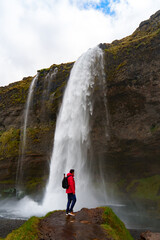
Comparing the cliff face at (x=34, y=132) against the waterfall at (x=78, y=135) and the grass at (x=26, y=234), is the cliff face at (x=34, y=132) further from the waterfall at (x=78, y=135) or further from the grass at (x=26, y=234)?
the grass at (x=26, y=234)

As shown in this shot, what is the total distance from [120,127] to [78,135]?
15.5ft

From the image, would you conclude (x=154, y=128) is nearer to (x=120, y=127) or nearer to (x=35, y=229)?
(x=120, y=127)

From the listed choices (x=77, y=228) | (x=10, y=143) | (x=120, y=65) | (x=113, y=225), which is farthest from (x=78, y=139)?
(x=77, y=228)

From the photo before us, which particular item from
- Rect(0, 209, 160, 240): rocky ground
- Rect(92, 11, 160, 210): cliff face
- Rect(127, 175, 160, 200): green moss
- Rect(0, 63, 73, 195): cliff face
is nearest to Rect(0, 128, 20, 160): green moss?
Rect(0, 63, 73, 195): cliff face

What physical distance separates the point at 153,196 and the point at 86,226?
1424 cm

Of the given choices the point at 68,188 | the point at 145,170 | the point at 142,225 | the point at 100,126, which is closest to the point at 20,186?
the point at 100,126

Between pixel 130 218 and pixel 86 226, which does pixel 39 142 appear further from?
pixel 86 226

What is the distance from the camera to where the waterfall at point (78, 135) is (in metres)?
21.1

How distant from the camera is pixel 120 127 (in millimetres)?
21016

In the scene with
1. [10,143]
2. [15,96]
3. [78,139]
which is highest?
[15,96]

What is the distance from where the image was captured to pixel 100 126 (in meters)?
22.0

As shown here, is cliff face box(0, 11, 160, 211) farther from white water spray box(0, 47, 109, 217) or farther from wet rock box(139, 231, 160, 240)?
wet rock box(139, 231, 160, 240)

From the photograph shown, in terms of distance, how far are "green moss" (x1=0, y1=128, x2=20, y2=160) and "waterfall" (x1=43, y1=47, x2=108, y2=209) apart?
6.86 metres

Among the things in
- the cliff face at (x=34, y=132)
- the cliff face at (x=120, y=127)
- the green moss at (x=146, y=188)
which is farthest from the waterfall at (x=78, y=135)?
the green moss at (x=146, y=188)
